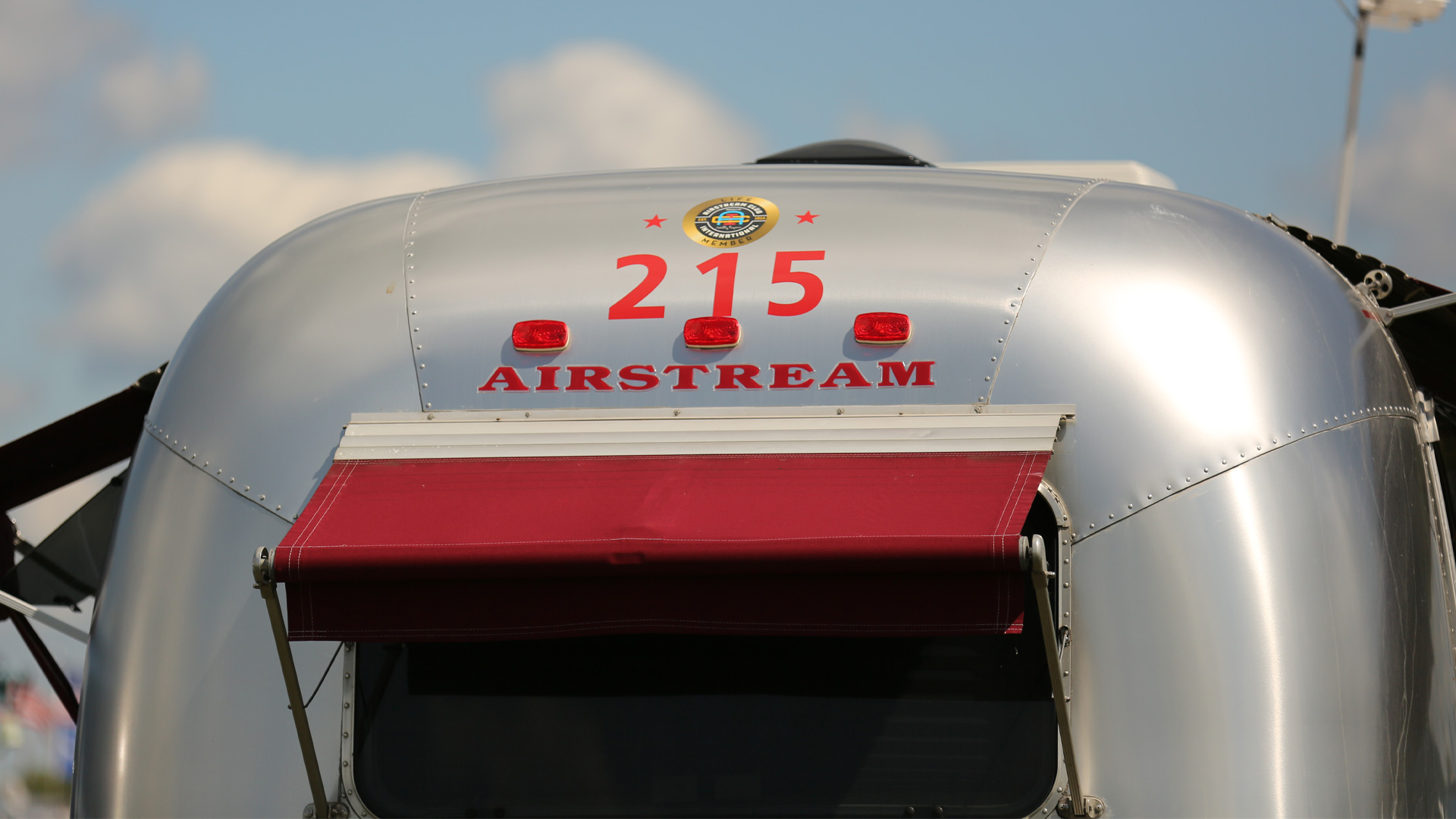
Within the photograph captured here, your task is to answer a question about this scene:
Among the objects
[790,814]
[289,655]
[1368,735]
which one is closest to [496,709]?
[289,655]

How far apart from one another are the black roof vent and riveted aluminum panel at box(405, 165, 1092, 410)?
1.21 metres

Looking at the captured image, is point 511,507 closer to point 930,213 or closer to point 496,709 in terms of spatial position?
point 496,709

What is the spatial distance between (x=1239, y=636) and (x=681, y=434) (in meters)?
1.34

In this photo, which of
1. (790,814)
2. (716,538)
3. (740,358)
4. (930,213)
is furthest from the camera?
(930,213)

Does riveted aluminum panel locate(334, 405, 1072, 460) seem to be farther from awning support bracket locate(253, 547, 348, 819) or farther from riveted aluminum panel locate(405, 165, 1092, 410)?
awning support bracket locate(253, 547, 348, 819)

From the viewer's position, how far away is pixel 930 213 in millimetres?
3773

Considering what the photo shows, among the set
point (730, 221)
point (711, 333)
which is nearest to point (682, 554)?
point (711, 333)

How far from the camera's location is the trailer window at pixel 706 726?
10.7 feet

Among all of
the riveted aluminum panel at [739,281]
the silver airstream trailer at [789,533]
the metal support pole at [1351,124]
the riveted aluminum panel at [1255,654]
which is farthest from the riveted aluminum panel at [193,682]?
the metal support pole at [1351,124]

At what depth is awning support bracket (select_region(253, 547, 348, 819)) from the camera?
3.04 m

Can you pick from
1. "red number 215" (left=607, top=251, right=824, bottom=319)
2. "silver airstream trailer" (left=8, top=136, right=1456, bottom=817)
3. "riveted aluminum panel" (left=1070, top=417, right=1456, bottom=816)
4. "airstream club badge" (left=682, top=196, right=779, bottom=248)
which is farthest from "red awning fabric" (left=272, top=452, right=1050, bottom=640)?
"airstream club badge" (left=682, top=196, right=779, bottom=248)

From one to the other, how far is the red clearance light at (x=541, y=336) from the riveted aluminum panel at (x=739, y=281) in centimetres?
2

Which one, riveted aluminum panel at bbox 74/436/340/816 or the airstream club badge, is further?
the airstream club badge

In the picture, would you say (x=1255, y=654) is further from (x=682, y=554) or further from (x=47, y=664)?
(x=47, y=664)
